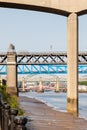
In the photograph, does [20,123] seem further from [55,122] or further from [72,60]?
[72,60]

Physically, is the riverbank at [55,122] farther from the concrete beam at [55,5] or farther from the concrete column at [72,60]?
the concrete beam at [55,5]

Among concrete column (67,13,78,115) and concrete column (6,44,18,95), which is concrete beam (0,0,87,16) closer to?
concrete column (67,13,78,115)

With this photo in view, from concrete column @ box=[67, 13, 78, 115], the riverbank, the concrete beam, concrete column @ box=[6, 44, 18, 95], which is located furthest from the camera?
concrete column @ box=[6, 44, 18, 95]

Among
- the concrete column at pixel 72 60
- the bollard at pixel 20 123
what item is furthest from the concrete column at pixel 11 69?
the bollard at pixel 20 123

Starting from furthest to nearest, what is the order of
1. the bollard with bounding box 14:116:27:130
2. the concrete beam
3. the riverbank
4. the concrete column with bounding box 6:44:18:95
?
the concrete column with bounding box 6:44:18:95 < the concrete beam < the riverbank < the bollard with bounding box 14:116:27:130

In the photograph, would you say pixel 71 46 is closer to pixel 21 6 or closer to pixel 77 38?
pixel 77 38

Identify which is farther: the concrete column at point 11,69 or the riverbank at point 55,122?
the concrete column at point 11,69

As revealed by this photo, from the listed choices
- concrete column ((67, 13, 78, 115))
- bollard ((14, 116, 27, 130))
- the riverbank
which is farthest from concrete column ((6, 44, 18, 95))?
bollard ((14, 116, 27, 130))

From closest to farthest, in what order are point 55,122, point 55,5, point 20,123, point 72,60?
point 20,123
point 55,122
point 55,5
point 72,60

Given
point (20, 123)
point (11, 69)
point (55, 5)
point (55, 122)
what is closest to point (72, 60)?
point (55, 5)

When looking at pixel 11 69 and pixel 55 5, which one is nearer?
pixel 55 5

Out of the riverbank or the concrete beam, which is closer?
the riverbank

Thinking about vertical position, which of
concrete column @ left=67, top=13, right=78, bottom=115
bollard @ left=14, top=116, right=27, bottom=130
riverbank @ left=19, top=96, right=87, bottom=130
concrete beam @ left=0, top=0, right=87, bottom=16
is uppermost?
concrete beam @ left=0, top=0, right=87, bottom=16

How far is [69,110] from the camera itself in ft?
91.5
